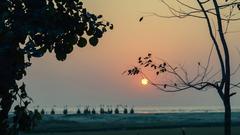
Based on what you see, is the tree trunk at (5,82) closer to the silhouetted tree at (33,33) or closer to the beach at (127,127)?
the silhouetted tree at (33,33)

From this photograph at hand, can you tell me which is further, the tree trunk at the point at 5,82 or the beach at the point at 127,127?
the beach at the point at 127,127

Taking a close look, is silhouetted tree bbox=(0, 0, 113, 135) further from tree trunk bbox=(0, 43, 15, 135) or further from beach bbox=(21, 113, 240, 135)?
beach bbox=(21, 113, 240, 135)

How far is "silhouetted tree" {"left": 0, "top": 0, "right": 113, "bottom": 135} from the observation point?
229 inches

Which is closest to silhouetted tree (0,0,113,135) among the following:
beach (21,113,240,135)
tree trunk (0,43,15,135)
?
tree trunk (0,43,15,135)

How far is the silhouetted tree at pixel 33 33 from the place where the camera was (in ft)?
19.1

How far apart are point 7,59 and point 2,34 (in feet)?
0.89

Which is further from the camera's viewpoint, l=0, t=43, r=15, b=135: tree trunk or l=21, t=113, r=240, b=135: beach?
l=21, t=113, r=240, b=135: beach

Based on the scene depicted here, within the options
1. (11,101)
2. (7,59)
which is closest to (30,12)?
(7,59)

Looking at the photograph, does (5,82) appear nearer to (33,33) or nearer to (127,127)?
(33,33)

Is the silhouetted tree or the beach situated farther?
Result: the beach

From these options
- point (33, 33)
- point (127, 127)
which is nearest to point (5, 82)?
point (33, 33)

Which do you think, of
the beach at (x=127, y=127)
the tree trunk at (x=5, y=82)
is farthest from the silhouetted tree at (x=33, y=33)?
the beach at (x=127, y=127)

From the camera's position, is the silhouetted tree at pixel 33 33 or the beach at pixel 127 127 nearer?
the silhouetted tree at pixel 33 33

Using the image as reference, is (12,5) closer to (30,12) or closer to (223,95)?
(30,12)
